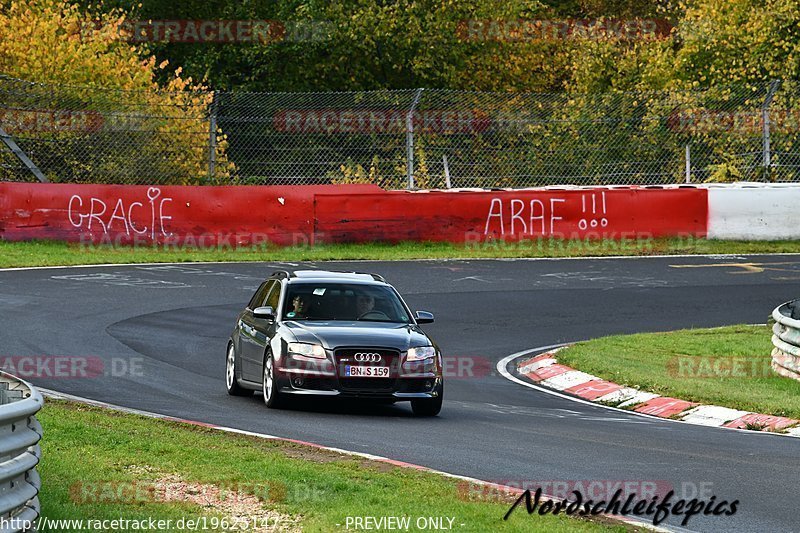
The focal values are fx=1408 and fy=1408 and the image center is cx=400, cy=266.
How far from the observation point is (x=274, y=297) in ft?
50.4

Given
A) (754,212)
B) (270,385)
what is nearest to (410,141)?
(754,212)

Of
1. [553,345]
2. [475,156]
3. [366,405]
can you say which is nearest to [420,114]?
[475,156]

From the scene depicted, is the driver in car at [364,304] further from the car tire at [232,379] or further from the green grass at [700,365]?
the green grass at [700,365]

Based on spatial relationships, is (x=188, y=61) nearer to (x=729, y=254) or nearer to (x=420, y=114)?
(x=420, y=114)

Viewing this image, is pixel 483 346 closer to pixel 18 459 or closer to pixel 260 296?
pixel 260 296

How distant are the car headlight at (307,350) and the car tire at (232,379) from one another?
158 centimetres

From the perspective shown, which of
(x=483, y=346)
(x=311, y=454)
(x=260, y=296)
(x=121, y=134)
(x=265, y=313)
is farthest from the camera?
(x=121, y=134)

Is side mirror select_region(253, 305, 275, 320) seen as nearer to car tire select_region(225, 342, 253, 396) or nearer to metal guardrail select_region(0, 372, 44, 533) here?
car tire select_region(225, 342, 253, 396)

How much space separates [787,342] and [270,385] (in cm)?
625

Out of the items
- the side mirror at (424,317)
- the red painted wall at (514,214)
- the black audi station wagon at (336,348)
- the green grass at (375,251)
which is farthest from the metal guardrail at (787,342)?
the red painted wall at (514,214)

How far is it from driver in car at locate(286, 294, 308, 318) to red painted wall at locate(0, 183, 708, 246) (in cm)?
1512

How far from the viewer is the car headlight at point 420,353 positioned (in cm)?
1388

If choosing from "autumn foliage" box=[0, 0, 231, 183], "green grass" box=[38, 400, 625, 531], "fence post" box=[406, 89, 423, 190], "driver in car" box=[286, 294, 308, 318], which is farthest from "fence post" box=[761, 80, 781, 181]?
"green grass" box=[38, 400, 625, 531]

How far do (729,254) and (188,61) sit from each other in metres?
23.2
